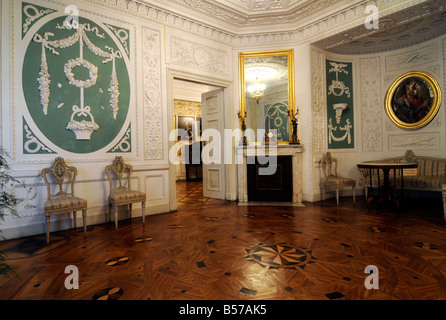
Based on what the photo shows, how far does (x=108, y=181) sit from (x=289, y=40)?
488 centimetres

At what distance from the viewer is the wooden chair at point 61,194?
10.4ft

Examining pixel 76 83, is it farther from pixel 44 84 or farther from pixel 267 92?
pixel 267 92

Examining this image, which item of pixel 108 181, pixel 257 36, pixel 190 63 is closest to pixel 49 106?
pixel 108 181

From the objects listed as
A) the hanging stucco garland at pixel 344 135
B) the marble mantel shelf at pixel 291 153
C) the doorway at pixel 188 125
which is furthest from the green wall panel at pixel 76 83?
the doorway at pixel 188 125

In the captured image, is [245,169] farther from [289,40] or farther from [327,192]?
[289,40]

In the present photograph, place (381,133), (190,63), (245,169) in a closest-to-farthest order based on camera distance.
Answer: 1. (190,63)
2. (245,169)
3. (381,133)

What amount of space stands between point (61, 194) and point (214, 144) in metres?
3.23

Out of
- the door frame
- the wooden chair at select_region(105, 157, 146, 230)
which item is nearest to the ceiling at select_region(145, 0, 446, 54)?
the door frame

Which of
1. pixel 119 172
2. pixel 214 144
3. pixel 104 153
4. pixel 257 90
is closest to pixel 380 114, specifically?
pixel 257 90

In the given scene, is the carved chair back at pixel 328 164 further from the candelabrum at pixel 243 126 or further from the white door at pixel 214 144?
the white door at pixel 214 144

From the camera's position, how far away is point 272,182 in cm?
547

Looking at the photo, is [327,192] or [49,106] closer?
[49,106]

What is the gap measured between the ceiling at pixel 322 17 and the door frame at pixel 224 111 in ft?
3.74

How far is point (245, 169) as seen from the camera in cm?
555
